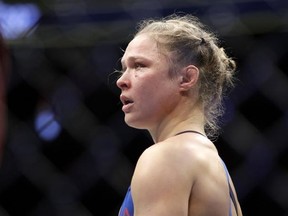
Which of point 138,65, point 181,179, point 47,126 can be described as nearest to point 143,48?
point 138,65

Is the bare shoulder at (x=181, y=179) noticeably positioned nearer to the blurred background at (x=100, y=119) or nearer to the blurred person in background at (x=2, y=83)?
Result: the blurred background at (x=100, y=119)

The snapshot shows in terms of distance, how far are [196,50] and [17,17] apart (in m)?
0.30

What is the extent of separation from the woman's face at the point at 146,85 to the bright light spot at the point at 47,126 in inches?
10.1

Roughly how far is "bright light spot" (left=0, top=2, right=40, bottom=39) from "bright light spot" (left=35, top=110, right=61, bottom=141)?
0.31 m

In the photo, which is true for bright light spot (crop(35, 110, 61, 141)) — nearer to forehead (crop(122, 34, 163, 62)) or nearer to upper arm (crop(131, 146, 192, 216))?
forehead (crop(122, 34, 163, 62))

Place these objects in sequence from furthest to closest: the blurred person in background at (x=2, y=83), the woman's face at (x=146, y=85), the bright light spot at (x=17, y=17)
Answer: the woman's face at (x=146, y=85) → the bright light spot at (x=17, y=17) → the blurred person in background at (x=2, y=83)

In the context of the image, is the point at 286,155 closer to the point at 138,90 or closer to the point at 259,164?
the point at 259,164

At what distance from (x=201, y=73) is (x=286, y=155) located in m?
0.38

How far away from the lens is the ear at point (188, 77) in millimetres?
1182

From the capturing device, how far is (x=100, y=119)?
1613 mm

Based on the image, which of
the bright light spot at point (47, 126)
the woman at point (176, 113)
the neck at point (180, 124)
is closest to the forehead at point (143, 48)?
the woman at point (176, 113)

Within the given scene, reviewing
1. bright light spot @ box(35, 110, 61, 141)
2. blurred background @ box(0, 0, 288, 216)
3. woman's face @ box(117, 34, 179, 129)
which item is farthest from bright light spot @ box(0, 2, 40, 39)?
bright light spot @ box(35, 110, 61, 141)

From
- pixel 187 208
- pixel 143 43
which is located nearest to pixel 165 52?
pixel 143 43

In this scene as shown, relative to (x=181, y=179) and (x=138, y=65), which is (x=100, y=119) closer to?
(x=138, y=65)
